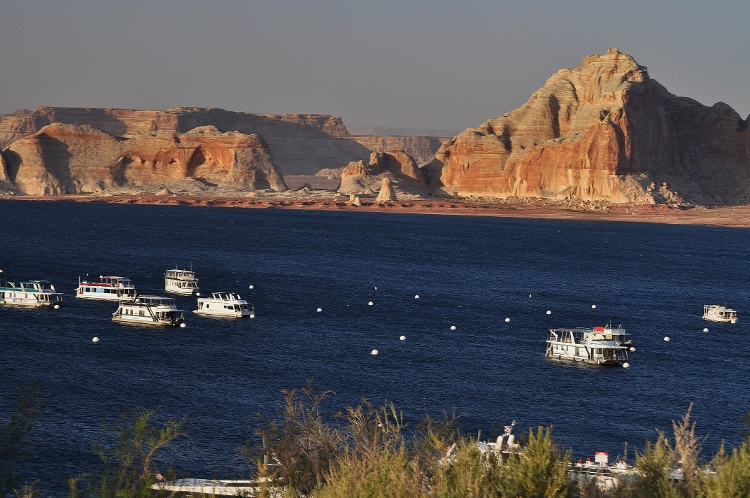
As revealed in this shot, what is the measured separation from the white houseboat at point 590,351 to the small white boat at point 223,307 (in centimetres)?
2574

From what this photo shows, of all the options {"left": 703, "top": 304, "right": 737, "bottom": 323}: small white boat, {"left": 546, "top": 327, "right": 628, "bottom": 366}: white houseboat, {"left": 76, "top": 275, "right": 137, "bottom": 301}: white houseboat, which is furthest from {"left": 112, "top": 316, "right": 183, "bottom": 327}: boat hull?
{"left": 703, "top": 304, "right": 737, "bottom": 323}: small white boat

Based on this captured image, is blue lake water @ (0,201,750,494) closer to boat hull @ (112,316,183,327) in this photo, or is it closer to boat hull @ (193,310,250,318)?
boat hull @ (193,310,250,318)

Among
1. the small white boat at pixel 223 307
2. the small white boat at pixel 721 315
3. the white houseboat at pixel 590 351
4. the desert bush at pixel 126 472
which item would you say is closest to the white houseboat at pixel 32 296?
the small white boat at pixel 223 307

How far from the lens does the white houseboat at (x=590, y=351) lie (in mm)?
71625

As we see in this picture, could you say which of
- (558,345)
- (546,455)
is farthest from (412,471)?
(558,345)

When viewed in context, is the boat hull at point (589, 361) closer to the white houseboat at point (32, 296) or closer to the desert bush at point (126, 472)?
the desert bush at point (126, 472)

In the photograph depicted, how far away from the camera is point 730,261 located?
513ft

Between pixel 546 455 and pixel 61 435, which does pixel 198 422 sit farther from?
pixel 546 455

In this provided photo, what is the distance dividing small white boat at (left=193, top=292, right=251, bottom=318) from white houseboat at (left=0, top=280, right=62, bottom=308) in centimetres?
1166

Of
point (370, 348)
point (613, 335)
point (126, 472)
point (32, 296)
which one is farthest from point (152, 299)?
point (126, 472)

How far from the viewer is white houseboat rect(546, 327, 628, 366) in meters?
71.6

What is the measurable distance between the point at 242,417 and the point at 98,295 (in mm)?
42201

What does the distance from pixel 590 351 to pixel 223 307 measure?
98.8 feet

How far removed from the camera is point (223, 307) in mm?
85438
